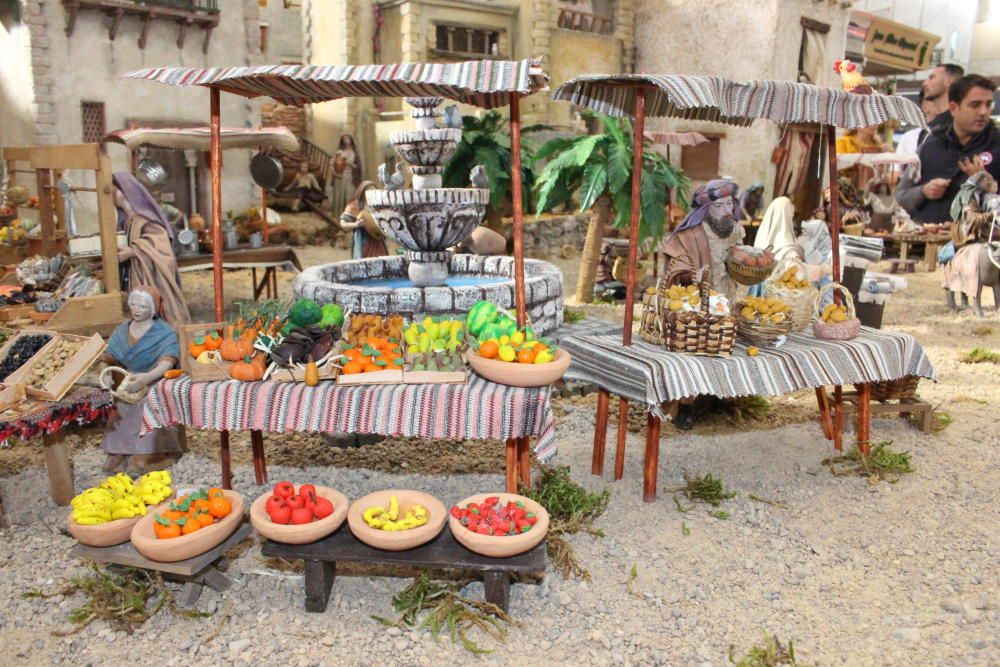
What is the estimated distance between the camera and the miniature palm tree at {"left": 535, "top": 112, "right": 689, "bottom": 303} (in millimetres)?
10164

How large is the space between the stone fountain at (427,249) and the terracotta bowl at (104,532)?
2.99m

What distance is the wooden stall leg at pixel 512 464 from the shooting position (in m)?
4.15

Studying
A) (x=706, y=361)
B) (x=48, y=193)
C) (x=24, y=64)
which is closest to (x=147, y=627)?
(x=706, y=361)

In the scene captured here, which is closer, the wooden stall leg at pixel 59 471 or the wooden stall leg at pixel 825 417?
the wooden stall leg at pixel 59 471

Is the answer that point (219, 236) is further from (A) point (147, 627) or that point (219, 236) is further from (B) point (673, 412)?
(B) point (673, 412)

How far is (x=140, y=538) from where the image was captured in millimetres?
3459

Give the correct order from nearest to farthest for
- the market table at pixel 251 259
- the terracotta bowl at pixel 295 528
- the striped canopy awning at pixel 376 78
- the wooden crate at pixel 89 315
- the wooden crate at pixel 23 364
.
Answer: the terracotta bowl at pixel 295 528 < the striped canopy awning at pixel 376 78 < the wooden crate at pixel 23 364 < the wooden crate at pixel 89 315 < the market table at pixel 251 259

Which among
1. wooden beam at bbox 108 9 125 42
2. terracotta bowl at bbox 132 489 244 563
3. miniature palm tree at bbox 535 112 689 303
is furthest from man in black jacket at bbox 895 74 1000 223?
wooden beam at bbox 108 9 125 42

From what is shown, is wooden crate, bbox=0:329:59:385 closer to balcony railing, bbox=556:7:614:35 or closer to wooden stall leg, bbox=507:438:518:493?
wooden stall leg, bbox=507:438:518:493

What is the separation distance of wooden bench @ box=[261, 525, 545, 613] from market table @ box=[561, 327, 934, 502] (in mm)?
1226

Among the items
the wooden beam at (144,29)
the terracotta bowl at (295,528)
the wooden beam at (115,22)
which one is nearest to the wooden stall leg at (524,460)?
the terracotta bowl at (295,528)

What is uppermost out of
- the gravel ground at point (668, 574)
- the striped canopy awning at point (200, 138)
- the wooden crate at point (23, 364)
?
the striped canopy awning at point (200, 138)

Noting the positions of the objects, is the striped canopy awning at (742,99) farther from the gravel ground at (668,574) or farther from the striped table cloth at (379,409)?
the gravel ground at (668,574)

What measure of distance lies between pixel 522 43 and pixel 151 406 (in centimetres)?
1690
